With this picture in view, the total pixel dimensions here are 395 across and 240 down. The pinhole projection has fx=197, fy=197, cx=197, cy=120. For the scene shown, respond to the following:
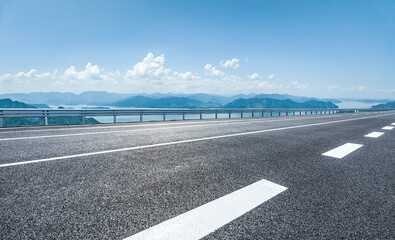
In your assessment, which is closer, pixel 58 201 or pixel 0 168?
pixel 58 201

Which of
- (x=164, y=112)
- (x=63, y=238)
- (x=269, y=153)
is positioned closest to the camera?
(x=63, y=238)

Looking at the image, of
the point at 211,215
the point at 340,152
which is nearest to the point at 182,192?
the point at 211,215

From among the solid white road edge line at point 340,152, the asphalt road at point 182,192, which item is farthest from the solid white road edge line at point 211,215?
the solid white road edge line at point 340,152

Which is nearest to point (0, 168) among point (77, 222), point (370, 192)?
point (77, 222)

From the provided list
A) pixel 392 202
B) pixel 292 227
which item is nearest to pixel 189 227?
pixel 292 227

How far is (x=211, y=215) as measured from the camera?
2.07 m

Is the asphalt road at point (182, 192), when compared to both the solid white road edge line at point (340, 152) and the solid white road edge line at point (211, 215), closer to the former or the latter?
the solid white road edge line at point (211, 215)

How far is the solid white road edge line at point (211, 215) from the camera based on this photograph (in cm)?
176

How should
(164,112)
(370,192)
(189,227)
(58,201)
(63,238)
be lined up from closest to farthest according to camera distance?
(63,238) < (189,227) < (58,201) < (370,192) < (164,112)

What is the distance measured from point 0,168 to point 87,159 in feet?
4.42

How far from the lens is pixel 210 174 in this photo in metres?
3.33

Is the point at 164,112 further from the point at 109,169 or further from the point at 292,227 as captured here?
the point at 292,227

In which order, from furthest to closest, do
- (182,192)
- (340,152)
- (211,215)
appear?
(340,152) < (182,192) < (211,215)

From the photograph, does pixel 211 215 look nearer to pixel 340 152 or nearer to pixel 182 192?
pixel 182 192
